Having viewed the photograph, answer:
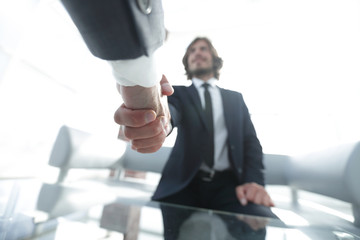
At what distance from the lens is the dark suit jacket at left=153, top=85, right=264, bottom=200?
49 cm

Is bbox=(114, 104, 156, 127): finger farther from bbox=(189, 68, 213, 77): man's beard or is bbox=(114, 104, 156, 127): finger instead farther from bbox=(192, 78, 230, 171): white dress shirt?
bbox=(189, 68, 213, 77): man's beard

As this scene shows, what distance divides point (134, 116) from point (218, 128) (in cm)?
42

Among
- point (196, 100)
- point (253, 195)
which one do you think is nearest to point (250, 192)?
point (253, 195)

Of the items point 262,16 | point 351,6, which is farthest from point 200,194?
point 351,6

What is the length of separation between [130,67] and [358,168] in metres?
0.56

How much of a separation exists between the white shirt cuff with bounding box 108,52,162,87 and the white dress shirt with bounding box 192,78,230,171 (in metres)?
0.42

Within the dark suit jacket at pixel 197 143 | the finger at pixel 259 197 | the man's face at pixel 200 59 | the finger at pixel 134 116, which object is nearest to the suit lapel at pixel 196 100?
the dark suit jacket at pixel 197 143

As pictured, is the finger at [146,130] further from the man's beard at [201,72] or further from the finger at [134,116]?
the man's beard at [201,72]

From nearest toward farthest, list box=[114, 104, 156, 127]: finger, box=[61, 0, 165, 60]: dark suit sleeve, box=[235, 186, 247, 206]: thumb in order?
1. box=[61, 0, 165, 60]: dark suit sleeve
2. box=[114, 104, 156, 127]: finger
3. box=[235, 186, 247, 206]: thumb

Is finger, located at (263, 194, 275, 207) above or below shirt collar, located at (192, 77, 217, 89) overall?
below

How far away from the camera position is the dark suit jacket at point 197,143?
49 cm

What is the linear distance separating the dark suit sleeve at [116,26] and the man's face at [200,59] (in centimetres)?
62

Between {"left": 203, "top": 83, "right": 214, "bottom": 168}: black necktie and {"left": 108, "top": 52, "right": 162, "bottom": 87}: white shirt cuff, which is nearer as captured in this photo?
{"left": 108, "top": 52, "right": 162, "bottom": 87}: white shirt cuff

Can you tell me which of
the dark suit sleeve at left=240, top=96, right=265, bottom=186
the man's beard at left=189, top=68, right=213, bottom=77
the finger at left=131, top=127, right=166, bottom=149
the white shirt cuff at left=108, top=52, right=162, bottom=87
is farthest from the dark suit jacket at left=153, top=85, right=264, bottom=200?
the white shirt cuff at left=108, top=52, right=162, bottom=87
